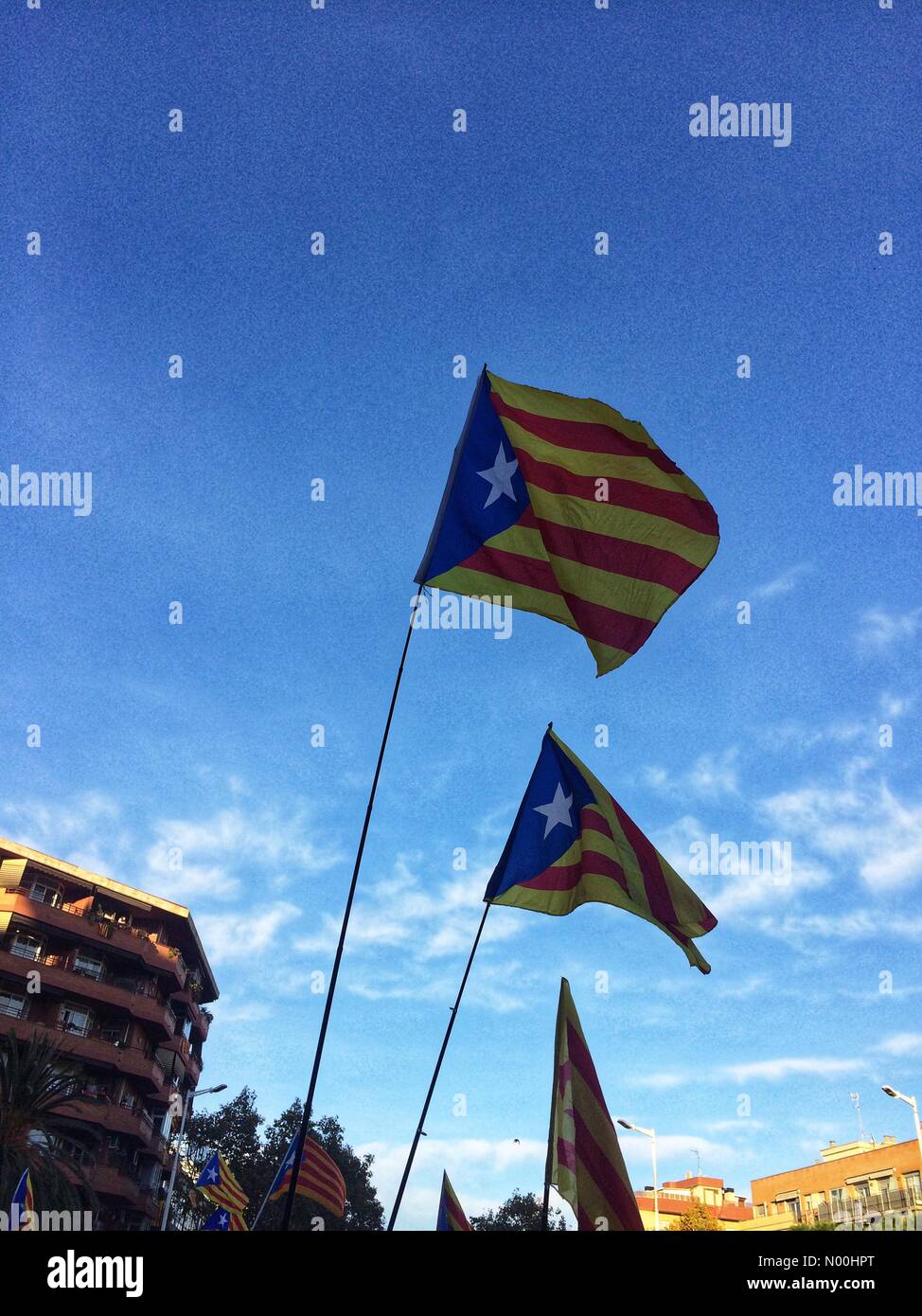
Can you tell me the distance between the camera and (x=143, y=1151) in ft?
161

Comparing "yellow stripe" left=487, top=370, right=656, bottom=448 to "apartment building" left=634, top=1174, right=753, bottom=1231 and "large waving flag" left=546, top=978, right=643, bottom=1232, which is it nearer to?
"large waving flag" left=546, top=978, right=643, bottom=1232

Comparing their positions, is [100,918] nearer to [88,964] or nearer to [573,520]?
[88,964]

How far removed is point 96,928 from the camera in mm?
46531

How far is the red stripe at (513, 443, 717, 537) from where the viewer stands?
27.9 ft

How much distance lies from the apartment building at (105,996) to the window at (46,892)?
0.15 ft

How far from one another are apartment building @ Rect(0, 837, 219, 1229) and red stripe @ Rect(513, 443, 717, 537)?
3961 centimetres

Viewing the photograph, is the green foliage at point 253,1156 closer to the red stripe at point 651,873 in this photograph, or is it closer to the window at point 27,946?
the window at point 27,946

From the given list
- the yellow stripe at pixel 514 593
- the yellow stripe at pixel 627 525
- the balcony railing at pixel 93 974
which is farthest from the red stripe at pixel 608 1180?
the balcony railing at pixel 93 974

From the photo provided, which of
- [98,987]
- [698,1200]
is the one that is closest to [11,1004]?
[98,987]

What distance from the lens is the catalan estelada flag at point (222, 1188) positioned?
26.8 meters

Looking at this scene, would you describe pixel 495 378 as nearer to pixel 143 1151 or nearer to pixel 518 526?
pixel 518 526
